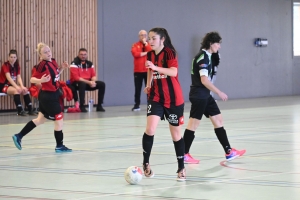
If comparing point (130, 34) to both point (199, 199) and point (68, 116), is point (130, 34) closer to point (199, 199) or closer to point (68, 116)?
point (68, 116)

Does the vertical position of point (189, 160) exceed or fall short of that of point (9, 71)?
it falls short

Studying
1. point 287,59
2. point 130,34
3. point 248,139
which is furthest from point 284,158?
point 287,59

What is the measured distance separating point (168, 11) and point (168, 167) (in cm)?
1466

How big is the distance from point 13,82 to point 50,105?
7.36 metres

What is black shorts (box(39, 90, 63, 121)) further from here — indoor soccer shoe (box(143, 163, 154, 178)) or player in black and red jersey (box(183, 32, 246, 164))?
indoor soccer shoe (box(143, 163, 154, 178))

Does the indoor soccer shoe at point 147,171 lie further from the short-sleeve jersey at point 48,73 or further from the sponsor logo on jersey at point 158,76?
the short-sleeve jersey at point 48,73

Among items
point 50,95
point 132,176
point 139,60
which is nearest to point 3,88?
point 139,60

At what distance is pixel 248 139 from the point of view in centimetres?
Result: 1098

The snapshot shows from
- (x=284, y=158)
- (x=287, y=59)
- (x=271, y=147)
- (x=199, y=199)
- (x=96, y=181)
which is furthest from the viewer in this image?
(x=287, y=59)

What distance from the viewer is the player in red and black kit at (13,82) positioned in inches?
656

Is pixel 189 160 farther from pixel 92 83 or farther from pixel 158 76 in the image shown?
pixel 92 83

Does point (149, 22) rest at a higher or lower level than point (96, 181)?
higher

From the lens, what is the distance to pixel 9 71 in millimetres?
16766

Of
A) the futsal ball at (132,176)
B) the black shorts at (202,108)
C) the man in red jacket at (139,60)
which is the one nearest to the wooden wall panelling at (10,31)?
the man in red jacket at (139,60)
